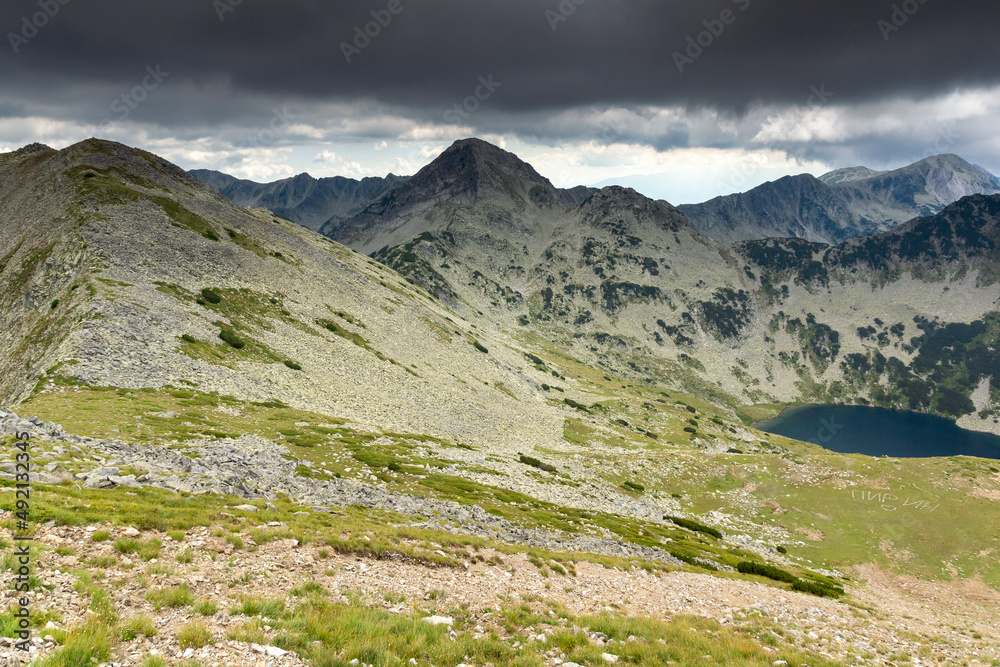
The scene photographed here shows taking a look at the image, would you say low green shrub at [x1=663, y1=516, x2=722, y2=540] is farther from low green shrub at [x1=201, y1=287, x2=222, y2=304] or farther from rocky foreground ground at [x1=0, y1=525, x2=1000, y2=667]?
low green shrub at [x1=201, y1=287, x2=222, y2=304]

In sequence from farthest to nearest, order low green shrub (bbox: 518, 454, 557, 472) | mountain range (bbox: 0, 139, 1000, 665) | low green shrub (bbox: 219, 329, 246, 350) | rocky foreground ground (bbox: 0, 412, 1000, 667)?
low green shrub (bbox: 518, 454, 557, 472) < low green shrub (bbox: 219, 329, 246, 350) < mountain range (bbox: 0, 139, 1000, 665) < rocky foreground ground (bbox: 0, 412, 1000, 667)

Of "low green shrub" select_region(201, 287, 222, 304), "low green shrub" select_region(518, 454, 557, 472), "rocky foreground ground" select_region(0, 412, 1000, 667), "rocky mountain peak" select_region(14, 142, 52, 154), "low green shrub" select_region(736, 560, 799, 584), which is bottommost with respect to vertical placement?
"low green shrub" select_region(736, 560, 799, 584)

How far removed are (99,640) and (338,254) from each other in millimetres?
152279

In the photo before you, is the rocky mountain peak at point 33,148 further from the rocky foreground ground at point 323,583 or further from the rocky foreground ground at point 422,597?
the rocky foreground ground at point 422,597

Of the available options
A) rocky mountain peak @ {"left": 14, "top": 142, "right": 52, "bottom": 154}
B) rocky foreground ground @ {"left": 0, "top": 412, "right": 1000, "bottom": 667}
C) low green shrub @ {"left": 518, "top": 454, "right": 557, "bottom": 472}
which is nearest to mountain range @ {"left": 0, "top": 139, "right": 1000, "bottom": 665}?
rocky foreground ground @ {"left": 0, "top": 412, "right": 1000, "bottom": 667}

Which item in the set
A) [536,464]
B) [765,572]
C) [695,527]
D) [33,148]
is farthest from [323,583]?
[33,148]

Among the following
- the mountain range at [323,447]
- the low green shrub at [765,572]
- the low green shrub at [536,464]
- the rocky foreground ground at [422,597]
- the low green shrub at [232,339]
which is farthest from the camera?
the low green shrub at [536,464]

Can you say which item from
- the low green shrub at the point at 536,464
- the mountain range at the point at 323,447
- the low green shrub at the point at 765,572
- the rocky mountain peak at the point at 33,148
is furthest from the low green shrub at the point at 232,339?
the rocky mountain peak at the point at 33,148

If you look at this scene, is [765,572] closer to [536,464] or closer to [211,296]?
[536,464]

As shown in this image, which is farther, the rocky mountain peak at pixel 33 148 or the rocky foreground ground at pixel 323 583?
the rocky mountain peak at pixel 33 148

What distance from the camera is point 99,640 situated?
30.8 ft

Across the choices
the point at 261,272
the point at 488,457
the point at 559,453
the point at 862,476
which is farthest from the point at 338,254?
the point at 862,476

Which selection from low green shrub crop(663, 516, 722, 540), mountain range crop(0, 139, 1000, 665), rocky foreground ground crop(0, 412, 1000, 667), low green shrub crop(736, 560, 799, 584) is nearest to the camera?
rocky foreground ground crop(0, 412, 1000, 667)

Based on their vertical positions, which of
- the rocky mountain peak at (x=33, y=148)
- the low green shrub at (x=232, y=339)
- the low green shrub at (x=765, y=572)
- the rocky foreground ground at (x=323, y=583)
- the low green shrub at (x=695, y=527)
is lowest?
the low green shrub at (x=695, y=527)
